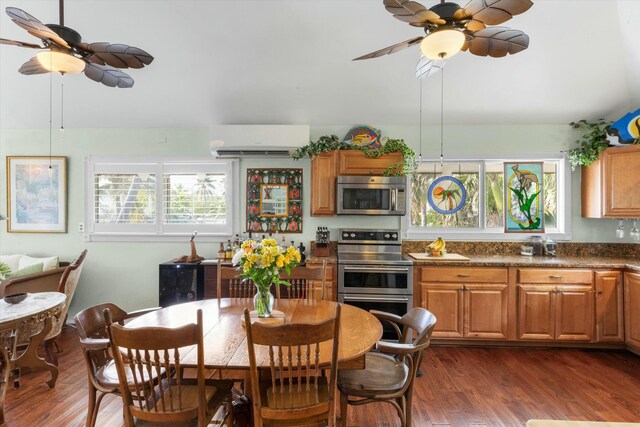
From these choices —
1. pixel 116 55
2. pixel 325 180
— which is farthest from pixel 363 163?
pixel 116 55

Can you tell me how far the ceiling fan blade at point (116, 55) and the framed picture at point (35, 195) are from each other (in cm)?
273

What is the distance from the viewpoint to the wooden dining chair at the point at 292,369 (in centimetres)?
133

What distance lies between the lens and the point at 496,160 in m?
3.96

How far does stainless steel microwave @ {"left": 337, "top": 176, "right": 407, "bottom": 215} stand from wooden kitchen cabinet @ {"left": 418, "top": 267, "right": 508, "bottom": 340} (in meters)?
0.90

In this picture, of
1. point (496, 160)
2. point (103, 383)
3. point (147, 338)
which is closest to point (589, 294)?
point (496, 160)

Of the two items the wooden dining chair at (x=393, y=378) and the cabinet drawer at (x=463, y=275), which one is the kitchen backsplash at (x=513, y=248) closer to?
the cabinet drawer at (x=463, y=275)

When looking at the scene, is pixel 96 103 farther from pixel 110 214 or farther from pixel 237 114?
pixel 237 114

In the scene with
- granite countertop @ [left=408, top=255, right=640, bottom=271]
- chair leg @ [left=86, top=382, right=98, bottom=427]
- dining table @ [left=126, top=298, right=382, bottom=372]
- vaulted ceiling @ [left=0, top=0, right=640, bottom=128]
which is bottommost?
chair leg @ [left=86, top=382, right=98, bottom=427]

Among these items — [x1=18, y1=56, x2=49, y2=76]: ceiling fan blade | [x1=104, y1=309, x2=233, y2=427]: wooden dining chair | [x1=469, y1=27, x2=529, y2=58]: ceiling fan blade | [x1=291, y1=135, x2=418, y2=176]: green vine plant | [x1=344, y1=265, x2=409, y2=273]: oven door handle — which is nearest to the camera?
[x1=104, y1=309, x2=233, y2=427]: wooden dining chair

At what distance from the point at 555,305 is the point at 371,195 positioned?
218 centimetres

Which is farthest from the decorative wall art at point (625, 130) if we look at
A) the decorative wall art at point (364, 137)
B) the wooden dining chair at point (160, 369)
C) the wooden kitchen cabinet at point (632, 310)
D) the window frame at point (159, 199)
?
the wooden dining chair at point (160, 369)

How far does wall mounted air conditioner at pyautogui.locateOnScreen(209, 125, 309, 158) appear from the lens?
12.1ft

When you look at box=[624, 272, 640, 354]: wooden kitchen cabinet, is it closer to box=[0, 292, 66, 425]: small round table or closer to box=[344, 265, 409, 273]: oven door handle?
box=[344, 265, 409, 273]: oven door handle

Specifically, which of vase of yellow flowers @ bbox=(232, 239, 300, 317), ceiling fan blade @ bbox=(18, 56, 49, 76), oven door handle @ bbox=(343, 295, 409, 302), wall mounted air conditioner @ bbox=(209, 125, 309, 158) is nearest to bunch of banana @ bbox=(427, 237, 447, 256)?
oven door handle @ bbox=(343, 295, 409, 302)
